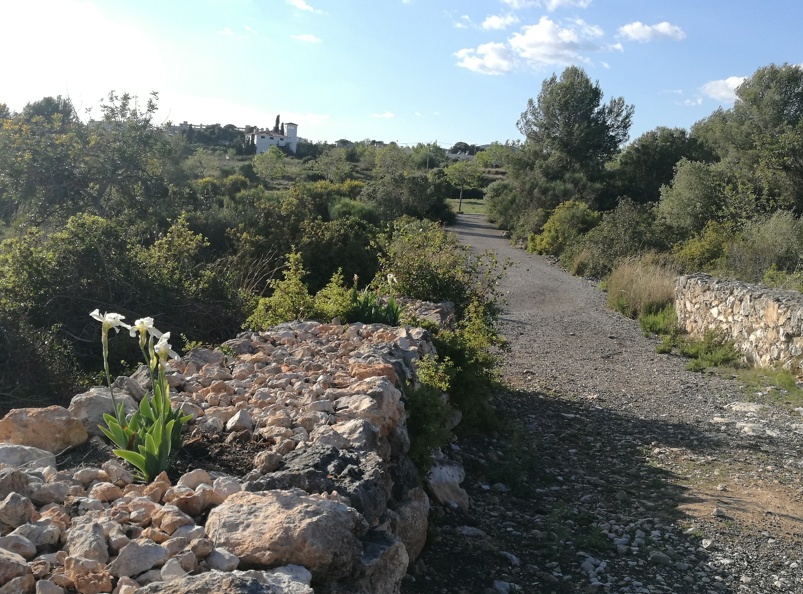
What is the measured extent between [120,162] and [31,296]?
841cm

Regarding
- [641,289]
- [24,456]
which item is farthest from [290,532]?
[641,289]

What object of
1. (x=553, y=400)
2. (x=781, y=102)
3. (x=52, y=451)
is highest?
(x=781, y=102)

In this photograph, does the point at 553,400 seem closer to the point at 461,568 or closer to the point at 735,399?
the point at 735,399

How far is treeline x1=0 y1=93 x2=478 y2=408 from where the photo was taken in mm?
6590

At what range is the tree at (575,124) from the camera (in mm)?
34750

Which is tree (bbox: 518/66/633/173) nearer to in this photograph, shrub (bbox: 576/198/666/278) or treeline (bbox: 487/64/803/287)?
treeline (bbox: 487/64/803/287)

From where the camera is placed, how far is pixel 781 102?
30.7 m

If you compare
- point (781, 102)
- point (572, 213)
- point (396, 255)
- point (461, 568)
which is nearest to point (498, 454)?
point (461, 568)

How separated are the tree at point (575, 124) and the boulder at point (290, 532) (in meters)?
33.3

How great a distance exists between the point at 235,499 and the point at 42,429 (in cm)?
118

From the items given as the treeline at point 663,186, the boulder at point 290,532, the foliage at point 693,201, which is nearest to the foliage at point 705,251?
the treeline at point 663,186

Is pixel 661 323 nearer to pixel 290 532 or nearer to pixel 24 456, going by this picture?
pixel 24 456

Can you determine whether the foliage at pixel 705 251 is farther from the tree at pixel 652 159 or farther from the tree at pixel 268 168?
the tree at pixel 268 168

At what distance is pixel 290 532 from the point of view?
2250 millimetres
